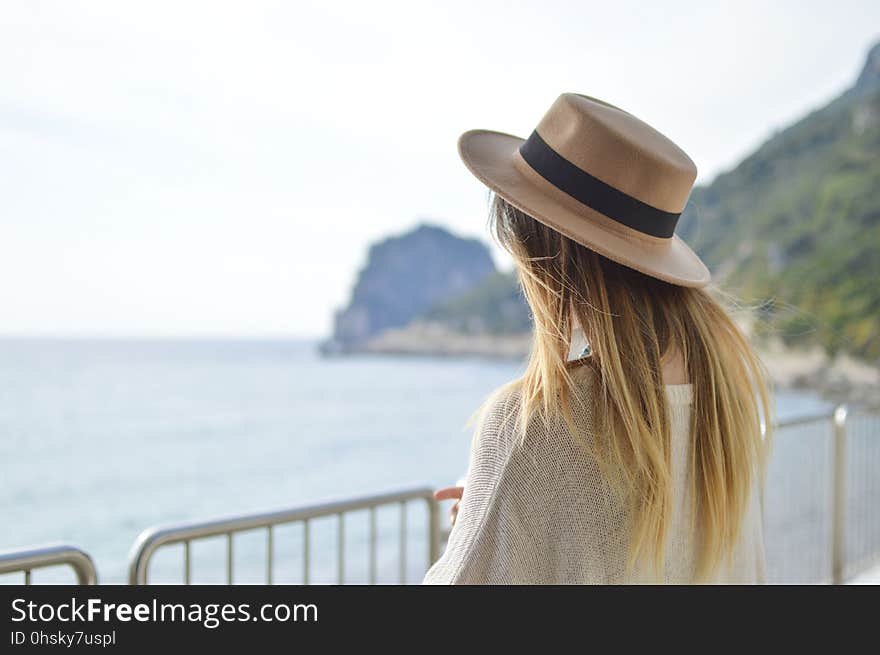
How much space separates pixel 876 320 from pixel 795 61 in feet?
30.1

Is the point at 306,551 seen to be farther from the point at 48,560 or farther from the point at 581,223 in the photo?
the point at 581,223

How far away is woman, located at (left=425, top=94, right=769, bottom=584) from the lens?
3.28 ft

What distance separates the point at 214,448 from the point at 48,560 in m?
35.7

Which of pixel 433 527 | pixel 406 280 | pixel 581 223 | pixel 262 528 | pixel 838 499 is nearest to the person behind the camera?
pixel 581 223

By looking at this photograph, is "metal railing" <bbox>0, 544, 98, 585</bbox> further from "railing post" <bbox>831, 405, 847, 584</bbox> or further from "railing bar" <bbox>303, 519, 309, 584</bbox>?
"railing post" <bbox>831, 405, 847, 584</bbox>

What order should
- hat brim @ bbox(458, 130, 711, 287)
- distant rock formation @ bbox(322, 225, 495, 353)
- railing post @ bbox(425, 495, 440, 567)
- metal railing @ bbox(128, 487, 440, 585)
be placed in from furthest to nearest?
distant rock formation @ bbox(322, 225, 495, 353), railing post @ bbox(425, 495, 440, 567), metal railing @ bbox(128, 487, 440, 585), hat brim @ bbox(458, 130, 711, 287)

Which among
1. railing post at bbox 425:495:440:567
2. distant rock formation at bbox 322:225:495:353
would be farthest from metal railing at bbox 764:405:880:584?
distant rock formation at bbox 322:225:495:353

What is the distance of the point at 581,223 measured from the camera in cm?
113

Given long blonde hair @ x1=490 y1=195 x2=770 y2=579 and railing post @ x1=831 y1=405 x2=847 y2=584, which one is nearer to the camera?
long blonde hair @ x1=490 y1=195 x2=770 y2=579

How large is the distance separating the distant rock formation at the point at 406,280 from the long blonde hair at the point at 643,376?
82.2 metres

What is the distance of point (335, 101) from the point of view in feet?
187

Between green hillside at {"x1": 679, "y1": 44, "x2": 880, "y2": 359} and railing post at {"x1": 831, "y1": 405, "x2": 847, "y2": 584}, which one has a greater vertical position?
green hillside at {"x1": 679, "y1": 44, "x2": 880, "y2": 359}

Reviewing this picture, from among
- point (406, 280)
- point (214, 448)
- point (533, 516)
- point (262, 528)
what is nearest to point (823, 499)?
point (262, 528)

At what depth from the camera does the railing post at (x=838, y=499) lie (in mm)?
3727
